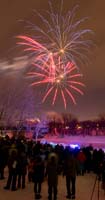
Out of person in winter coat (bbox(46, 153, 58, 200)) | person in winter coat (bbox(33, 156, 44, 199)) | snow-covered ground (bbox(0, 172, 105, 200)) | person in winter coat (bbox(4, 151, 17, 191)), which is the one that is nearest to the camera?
person in winter coat (bbox(46, 153, 58, 200))

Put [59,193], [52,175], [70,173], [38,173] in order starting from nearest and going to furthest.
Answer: [52,175] < [38,173] < [70,173] < [59,193]

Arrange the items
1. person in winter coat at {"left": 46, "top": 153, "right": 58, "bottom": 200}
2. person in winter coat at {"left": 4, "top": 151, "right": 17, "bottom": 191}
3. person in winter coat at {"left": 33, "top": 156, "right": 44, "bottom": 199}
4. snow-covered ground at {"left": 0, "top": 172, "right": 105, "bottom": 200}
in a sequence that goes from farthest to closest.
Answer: person in winter coat at {"left": 4, "top": 151, "right": 17, "bottom": 191}
snow-covered ground at {"left": 0, "top": 172, "right": 105, "bottom": 200}
person in winter coat at {"left": 33, "top": 156, "right": 44, "bottom": 199}
person in winter coat at {"left": 46, "top": 153, "right": 58, "bottom": 200}

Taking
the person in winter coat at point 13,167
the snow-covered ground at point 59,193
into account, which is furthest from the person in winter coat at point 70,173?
the person in winter coat at point 13,167

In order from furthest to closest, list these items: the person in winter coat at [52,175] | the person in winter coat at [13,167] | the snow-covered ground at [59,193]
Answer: the person in winter coat at [13,167] → the snow-covered ground at [59,193] → the person in winter coat at [52,175]

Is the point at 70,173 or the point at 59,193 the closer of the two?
the point at 70,173

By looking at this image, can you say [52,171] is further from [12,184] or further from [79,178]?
[79,178]

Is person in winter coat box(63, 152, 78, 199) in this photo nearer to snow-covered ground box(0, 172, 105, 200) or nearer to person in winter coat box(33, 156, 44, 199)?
snow-covered ground box(0, 172, 105, 200)

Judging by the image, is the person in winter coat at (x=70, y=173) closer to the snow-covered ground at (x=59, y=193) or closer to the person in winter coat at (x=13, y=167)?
the snow-covered ground at (x=59, y=193)

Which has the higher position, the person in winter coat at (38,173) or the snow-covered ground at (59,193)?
the person in winter coat at (38,173)

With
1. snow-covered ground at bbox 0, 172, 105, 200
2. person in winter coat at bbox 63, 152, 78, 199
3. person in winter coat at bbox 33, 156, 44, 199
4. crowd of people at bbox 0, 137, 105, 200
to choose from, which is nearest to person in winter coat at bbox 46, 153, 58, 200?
crowd of people at bbox 0, 137, 105, 200

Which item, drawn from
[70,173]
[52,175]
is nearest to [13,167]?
[70,173]

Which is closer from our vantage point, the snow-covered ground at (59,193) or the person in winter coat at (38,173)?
the person in winter coat at (38,173)

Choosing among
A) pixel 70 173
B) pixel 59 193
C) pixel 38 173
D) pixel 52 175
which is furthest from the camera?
Answer: pixel 59 193

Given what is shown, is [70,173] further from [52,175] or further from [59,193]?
[59,193]
